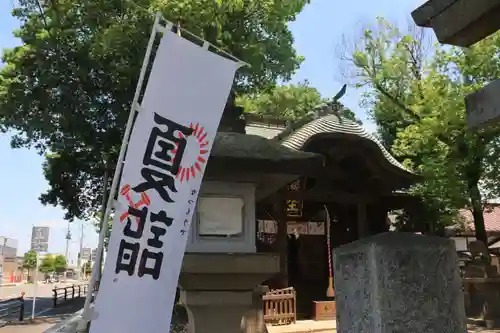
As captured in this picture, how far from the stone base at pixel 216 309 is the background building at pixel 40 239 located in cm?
1648

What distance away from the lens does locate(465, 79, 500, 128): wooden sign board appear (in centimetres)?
317

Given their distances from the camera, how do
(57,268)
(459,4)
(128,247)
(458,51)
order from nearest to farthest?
1. (459,4)
2. (128,247)
3. (458,51)
4. (57,268)

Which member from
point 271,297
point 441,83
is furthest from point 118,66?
point 441,83

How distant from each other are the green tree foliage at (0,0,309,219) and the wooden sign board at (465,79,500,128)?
31.6 ft

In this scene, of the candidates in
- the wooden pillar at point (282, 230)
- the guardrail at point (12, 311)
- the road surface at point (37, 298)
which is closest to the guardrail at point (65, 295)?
the road surface at point (37, 298)

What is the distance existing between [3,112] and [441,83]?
48.7ft

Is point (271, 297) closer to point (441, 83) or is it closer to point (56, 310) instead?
point (441, 83)

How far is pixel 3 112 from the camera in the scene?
16.3 meters

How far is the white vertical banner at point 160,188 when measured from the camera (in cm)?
410

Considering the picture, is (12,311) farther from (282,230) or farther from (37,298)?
(37,298)

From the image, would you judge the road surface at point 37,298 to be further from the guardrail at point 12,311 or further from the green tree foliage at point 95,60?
the green tree foliage at point 95,60

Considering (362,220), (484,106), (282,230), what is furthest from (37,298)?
(484,106)

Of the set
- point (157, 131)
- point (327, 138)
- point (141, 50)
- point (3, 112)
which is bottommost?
point (157, 131)

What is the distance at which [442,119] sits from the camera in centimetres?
1311
